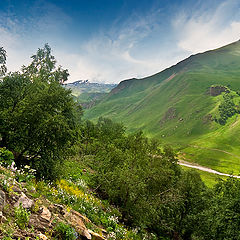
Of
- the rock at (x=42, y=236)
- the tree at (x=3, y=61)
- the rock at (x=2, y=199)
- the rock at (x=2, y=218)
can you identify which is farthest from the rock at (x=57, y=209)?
the tree at (x=3, y=61)

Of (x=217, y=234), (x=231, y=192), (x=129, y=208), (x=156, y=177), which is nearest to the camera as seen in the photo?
(x=129, y=208)

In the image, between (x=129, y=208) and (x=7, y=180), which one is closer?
(x=7, y=180)

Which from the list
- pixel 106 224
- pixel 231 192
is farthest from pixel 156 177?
pixel 231 192

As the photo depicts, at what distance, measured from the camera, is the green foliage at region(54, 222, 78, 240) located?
796 cm

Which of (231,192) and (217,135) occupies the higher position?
(231,192)

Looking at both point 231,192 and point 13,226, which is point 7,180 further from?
point 231,192

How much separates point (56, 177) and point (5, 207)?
9.54 metres

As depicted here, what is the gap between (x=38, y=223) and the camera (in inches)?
302

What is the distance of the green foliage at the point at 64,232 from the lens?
7.96 m

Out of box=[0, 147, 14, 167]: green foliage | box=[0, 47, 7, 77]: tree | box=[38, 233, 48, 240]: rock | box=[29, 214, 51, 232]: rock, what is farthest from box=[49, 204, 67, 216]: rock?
box=[0, 47, 7, 77]: tree

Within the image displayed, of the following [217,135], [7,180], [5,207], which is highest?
[7,180]

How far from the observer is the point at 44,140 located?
54.2 ft

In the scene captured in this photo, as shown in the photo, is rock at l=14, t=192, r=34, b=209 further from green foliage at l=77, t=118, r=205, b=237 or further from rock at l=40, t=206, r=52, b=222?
green foliage at l=77, t=118, r=205, b=237

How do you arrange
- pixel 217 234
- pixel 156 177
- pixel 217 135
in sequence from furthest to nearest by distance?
pixel 217 135 < pixel 217 234 < pixel 156 177
